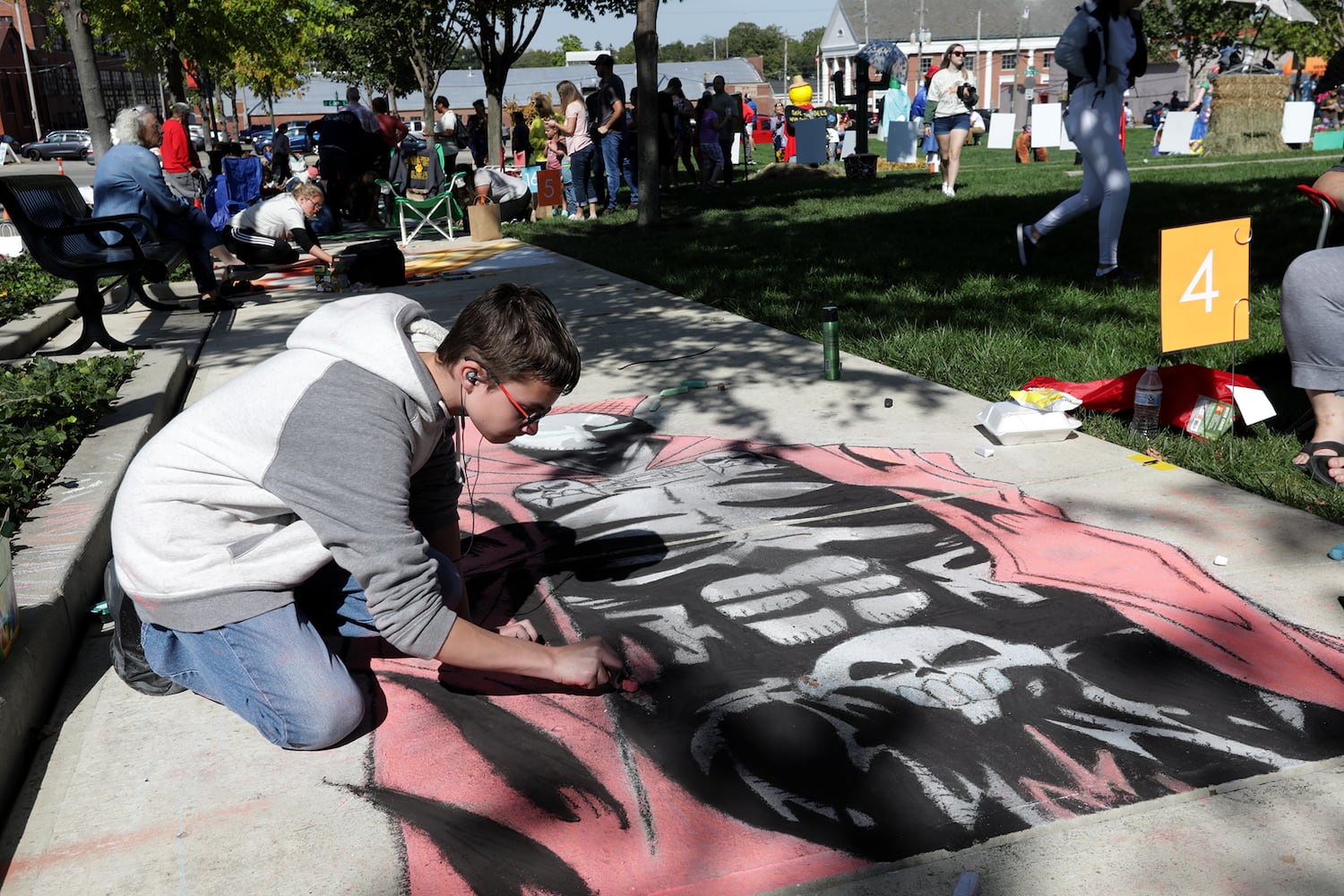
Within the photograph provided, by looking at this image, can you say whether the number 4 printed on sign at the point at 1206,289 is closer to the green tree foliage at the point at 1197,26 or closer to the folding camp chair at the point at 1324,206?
the folding camp chair at the point at 1324,206

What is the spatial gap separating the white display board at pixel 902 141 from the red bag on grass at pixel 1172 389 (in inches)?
639

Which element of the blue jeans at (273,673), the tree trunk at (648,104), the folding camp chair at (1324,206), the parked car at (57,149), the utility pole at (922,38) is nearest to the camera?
the blue jeans at (273,673)

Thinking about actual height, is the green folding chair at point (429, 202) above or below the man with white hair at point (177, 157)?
below

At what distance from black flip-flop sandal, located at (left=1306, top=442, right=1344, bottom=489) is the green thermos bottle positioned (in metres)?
2.02

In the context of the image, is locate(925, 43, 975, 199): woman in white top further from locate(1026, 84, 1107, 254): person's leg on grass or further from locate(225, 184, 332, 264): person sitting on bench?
locate(225, 184, 332, 264): person sitting on bench

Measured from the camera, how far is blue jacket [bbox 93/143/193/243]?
7.29 meters

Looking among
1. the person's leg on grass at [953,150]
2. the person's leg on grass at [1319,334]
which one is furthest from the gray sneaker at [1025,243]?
the person's leg on grass at [953,150]

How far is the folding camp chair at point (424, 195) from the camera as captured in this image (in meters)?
12.4

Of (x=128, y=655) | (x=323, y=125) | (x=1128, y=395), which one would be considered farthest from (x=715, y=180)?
(x=128, y=655)

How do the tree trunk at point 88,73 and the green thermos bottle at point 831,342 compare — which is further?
the tree trunk at point 88,73

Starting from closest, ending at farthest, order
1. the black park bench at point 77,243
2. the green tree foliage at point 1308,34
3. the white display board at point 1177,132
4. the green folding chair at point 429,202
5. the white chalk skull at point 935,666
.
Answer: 1. the white chalk skull at point 935,666
2. the black park bench at point 77,243
3. the green folding chair at point 429,202
4. the white display board at point 1177,132
5. the green tree foliage at point 1308,34

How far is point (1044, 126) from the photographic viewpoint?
64.4 ft

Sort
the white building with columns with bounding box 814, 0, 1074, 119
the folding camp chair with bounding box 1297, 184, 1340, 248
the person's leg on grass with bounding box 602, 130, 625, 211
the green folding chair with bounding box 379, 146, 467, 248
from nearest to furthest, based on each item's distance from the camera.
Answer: the folding camp chair with bounding box 1297, 184, 1340, 248, the green folding chair with bounding box 379, 146, 467, 248, the person's leg on grass with bounding box 602, 130, 625, 211, the white building with columns with bounding box 814, 0, 1074, 119

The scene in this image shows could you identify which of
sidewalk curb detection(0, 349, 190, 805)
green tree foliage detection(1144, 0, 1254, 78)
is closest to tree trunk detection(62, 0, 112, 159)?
sidewalk curb detection(0, 349, 190, 805)
